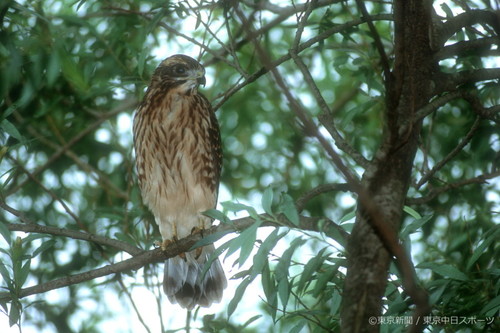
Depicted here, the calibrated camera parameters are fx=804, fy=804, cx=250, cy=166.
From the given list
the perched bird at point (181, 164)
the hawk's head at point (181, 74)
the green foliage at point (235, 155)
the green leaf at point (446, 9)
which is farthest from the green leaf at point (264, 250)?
the hawk's head at point (181, 74)

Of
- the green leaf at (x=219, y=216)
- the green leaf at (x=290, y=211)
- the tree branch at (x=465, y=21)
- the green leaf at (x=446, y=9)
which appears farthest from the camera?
the green leaf at (x=446, y=9)

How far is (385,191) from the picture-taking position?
9.02 feet

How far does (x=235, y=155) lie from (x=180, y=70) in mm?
1620

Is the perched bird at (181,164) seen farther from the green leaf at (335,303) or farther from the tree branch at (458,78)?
the tree branch at (458,78)

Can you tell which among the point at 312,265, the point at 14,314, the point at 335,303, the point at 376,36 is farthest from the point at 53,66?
the point at 376,36

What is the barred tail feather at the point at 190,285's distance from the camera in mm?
5496

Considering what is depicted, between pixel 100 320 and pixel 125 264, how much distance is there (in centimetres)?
297

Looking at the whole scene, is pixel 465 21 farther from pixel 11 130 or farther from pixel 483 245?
pixel 11 130

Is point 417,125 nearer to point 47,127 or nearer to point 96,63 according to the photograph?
point 96,63

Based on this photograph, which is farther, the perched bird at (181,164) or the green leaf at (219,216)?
the perched bird at (181,164)

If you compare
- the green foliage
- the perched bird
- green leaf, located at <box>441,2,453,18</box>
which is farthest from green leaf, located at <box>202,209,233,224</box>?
the perched bird

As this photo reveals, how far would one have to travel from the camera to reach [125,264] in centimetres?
398

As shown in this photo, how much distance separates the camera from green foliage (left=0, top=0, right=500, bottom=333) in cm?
374

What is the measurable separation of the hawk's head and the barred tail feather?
1237mm
